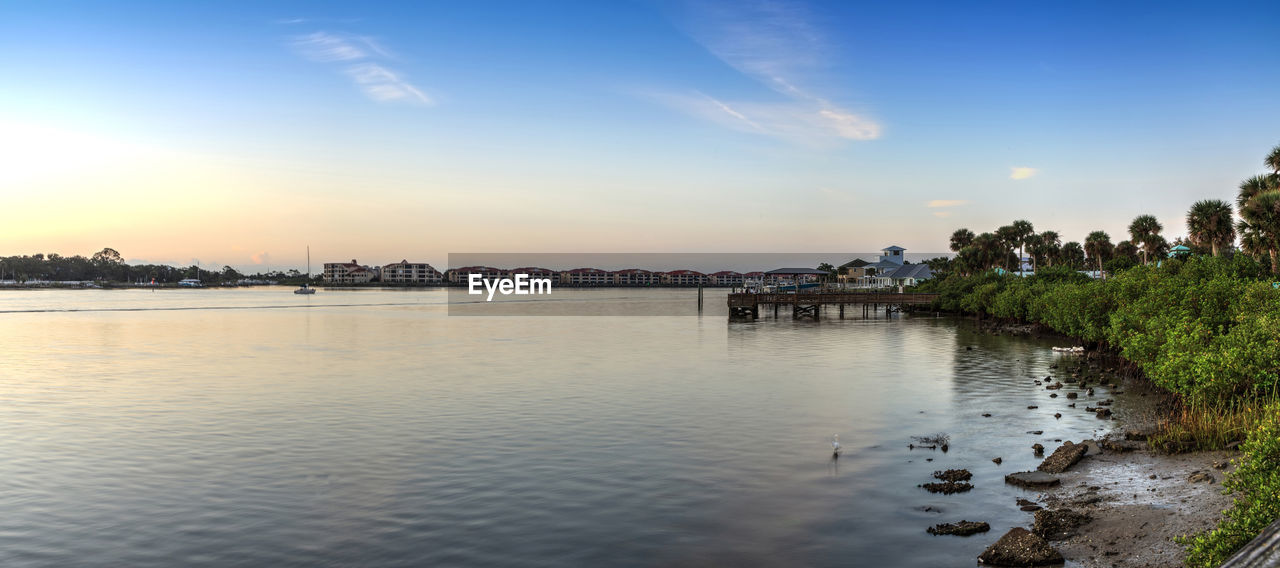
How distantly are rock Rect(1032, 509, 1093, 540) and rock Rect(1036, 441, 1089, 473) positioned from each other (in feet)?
13.1

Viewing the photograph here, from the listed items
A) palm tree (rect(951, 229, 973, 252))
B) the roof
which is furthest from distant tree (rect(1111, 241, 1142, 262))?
the roof

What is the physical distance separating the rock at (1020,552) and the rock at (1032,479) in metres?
4.79

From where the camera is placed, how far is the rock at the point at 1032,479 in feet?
58.2

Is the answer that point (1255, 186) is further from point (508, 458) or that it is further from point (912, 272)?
point (912, 272)

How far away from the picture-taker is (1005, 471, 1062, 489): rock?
1775 cm

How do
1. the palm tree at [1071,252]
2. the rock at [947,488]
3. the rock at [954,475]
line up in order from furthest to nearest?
the palm tree at [1071,252]
the rock at [954,475]
the rock at [947,488]

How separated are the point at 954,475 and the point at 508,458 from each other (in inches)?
449

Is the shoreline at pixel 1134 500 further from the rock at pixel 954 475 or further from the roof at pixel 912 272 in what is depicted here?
the roof at pixel 912 272

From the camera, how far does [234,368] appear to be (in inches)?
1836

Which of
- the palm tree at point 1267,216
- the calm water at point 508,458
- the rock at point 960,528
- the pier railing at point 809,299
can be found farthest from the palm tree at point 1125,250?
the rock at point 960,528

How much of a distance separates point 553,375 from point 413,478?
76.1 feet

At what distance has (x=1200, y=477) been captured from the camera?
1592cm

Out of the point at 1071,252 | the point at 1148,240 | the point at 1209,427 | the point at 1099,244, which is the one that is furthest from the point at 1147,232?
the point at 1209,427

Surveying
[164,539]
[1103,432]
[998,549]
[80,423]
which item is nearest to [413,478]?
[164,539]
